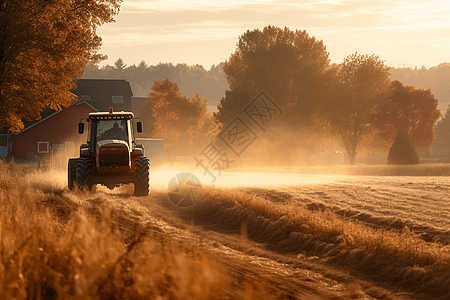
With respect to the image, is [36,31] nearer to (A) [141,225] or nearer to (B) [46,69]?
(B) [46,69]

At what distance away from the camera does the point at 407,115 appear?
59312 millimetres

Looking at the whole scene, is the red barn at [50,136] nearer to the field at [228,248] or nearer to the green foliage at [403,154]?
the green foliage at [403,154]

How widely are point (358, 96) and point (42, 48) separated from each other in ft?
152

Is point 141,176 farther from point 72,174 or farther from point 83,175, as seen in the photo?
point 72,174

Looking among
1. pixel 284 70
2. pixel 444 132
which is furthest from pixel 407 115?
pixel 444 132

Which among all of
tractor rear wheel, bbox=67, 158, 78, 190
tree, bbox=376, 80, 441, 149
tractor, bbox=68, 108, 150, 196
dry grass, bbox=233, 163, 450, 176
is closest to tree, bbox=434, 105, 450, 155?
tree, bbox=376, 80, 441, 149

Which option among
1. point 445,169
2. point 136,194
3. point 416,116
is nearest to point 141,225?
point 136,194

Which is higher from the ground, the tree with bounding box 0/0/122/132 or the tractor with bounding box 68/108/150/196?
the tree with bounding box 0/0/122/132

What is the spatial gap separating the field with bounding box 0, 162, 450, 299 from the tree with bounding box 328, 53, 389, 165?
135 feet

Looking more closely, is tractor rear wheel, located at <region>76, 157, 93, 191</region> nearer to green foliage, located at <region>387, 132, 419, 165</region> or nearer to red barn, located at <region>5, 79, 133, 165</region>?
red barn, located at <region>5, 79, 133, 165</region>

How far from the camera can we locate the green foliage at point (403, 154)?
156 feet

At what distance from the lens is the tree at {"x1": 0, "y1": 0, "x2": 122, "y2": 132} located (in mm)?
19219

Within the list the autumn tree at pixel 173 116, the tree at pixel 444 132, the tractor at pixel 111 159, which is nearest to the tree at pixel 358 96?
the autumn tree at pixel 173 116

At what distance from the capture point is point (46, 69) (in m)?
21.3
